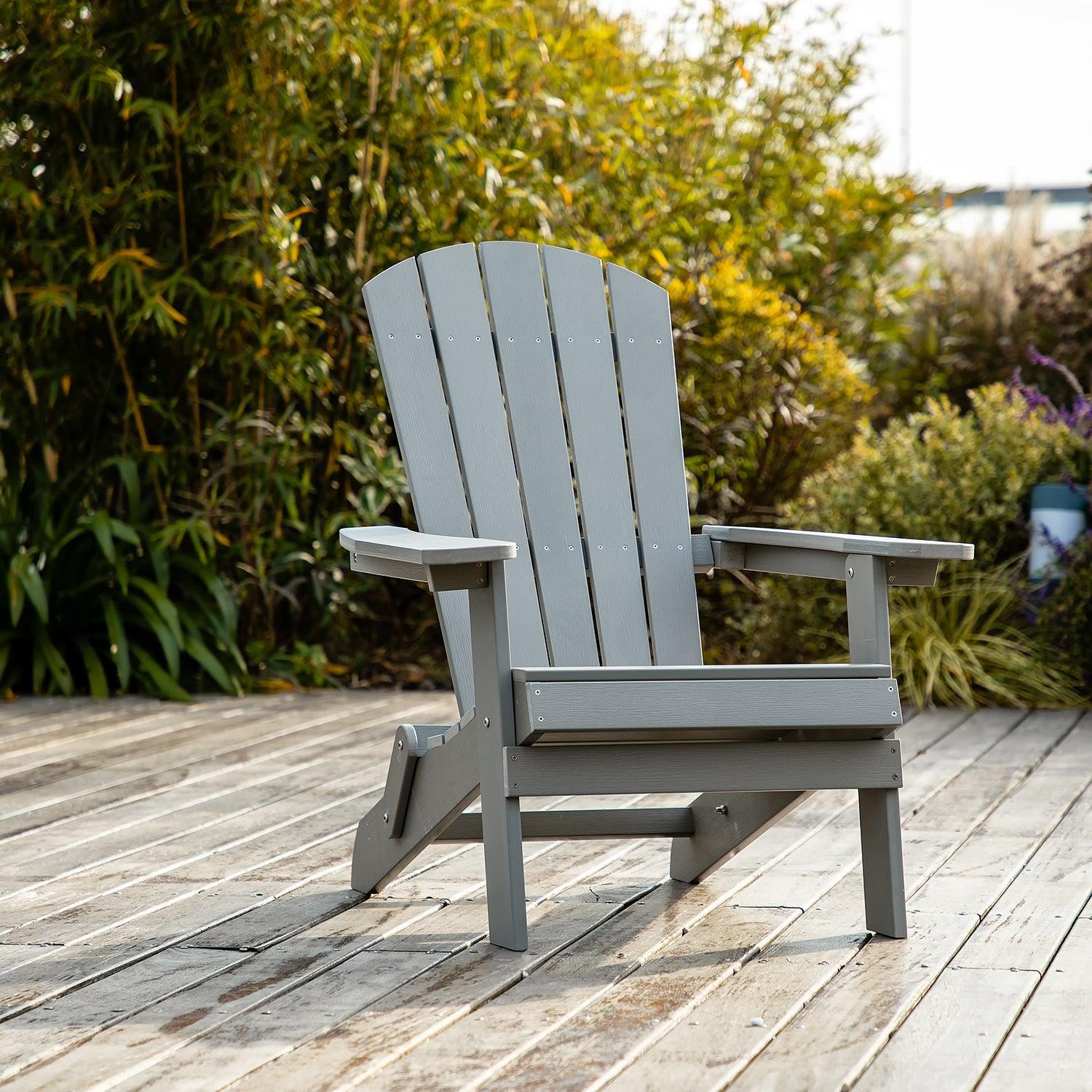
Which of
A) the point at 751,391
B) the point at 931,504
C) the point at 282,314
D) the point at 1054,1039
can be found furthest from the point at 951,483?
the point at 1054,1039

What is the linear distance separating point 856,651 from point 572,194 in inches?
118

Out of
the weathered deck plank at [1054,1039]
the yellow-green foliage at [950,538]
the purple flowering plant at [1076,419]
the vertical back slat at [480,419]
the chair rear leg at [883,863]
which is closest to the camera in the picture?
the weathered deck plank at [1054,1039]

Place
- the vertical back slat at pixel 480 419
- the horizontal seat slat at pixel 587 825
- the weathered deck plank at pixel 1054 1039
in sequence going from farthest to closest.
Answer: the vertical back slat at pixel 480 419
the horizontal seat slat at pixel 587 825
the weathered deck plank at pixel 1054 1039

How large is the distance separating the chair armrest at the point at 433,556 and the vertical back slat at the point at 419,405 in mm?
220

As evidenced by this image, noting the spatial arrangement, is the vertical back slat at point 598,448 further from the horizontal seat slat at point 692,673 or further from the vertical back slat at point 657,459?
the horizontal seat slat at point 692,673

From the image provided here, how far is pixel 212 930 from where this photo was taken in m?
2.20

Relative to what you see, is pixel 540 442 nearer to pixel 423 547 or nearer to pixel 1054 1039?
pixel 423 547

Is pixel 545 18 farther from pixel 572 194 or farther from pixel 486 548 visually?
Result: pixel 486 548

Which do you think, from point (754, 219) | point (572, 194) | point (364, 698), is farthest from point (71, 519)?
point (754, 219)

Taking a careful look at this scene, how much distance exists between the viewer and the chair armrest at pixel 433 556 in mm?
1918

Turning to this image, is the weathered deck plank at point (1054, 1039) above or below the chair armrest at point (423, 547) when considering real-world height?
below

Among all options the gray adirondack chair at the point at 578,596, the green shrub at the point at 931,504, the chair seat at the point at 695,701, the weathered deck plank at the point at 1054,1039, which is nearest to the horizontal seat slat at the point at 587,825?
the gray adirondack chair at the point at 578,596

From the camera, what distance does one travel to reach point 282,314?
4.43 meters

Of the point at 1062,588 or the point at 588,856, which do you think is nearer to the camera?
the point at 588,856
